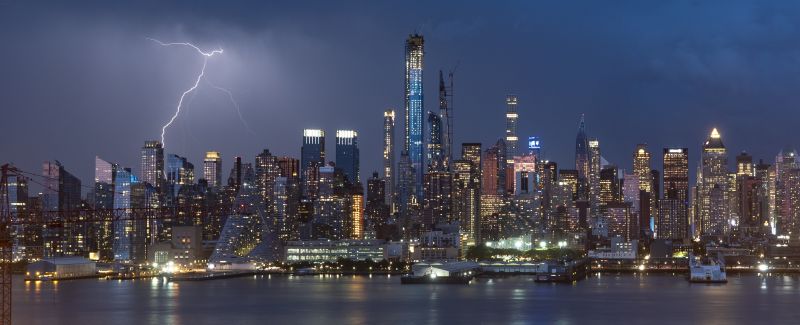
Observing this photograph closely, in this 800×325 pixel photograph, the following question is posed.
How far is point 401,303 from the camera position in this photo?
218ft

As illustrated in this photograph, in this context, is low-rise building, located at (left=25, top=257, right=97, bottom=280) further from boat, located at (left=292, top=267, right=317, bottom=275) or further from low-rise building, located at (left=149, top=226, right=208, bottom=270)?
boat, located at (left=292, top=267, right=317, bottom=275)

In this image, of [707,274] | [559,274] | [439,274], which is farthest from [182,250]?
[707,274]

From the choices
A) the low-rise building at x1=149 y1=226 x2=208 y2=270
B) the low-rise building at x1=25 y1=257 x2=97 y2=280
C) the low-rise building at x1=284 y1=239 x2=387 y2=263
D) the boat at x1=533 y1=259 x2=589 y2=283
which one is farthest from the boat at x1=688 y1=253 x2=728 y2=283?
the low-rise building at x1=25 y1=257 x2=97 y2=280

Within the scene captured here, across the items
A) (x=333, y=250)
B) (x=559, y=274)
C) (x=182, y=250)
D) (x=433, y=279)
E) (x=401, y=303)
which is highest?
(x=182, y=250)

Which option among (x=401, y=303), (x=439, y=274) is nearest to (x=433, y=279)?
(x=439, y=274)

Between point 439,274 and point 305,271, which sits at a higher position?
point 439,274

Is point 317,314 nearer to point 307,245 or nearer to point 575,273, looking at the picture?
point 575,273

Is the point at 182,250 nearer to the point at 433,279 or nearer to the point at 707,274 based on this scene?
the point at 433,279

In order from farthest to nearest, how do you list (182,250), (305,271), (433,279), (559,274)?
(182,250) < (305,271) < (559,274) < (433,279)

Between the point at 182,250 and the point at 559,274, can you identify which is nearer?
the point at 559,274

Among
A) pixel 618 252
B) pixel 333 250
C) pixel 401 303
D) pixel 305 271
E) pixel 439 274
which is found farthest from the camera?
pixel 618 252

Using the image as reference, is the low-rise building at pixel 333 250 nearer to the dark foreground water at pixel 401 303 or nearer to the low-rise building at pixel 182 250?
the low-rise building at pixel 182 250

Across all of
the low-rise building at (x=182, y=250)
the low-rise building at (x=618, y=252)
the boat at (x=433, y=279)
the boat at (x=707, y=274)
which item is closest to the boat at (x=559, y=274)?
the boat at (x=433, y=279)

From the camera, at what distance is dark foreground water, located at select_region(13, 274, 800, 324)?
5569cm
